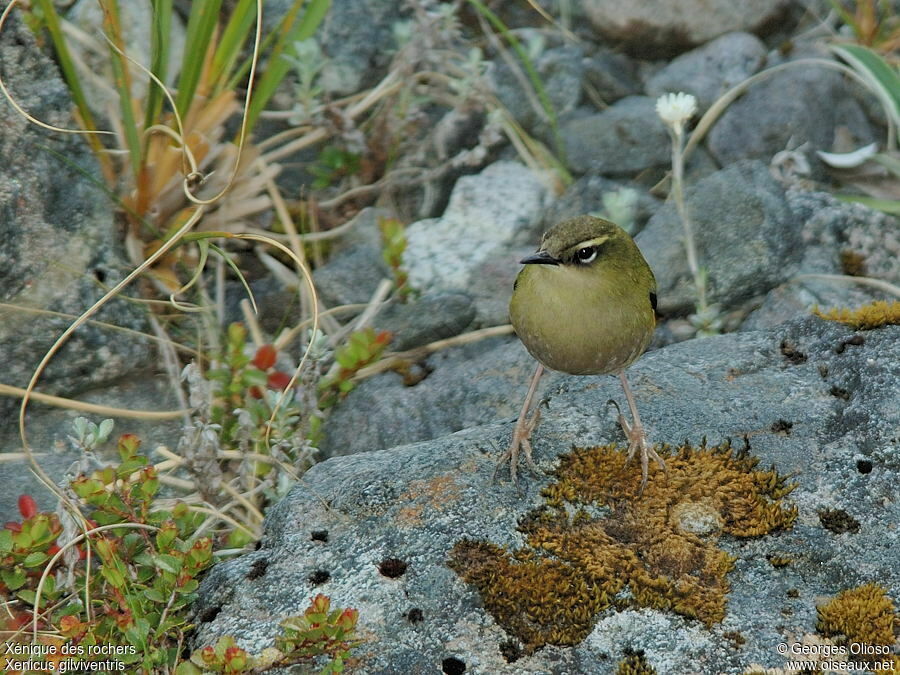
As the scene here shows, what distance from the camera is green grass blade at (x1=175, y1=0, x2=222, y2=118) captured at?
5809 mm

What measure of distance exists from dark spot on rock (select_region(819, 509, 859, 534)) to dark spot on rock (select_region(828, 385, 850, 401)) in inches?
26.9

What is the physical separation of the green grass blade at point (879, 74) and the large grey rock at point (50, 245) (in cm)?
511

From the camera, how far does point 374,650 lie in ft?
11.8

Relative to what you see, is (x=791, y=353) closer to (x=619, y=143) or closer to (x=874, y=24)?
(x=619, y=143)

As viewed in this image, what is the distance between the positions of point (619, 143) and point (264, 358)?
11.0ft

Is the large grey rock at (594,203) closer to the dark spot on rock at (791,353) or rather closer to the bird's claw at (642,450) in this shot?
the dark spot on rock at (791,353)

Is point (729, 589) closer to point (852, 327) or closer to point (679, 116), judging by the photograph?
point (852, 327)

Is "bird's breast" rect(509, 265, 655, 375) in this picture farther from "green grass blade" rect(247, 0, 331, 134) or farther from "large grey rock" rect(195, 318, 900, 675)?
"green grass blade" rect(247, 0, 331, 134)

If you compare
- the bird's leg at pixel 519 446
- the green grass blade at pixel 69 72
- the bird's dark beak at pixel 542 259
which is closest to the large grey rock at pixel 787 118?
the bird's dark beak at pixel 542 259

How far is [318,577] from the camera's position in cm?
388

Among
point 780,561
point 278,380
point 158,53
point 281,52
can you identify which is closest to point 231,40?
point 281,52

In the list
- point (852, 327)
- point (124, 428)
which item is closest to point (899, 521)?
point (852, 327)

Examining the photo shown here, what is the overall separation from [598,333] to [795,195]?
322 cm

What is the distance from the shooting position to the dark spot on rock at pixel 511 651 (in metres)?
3.57
